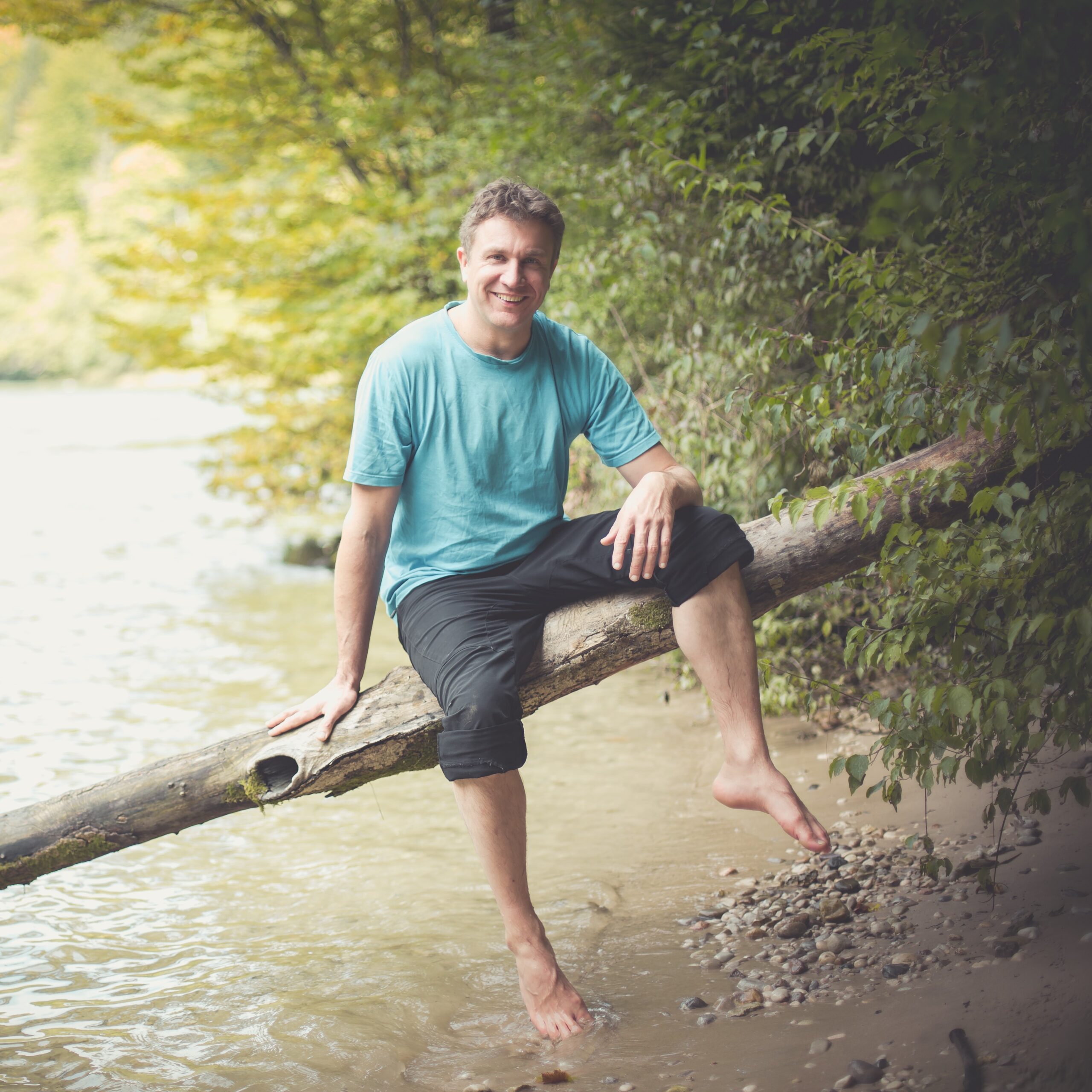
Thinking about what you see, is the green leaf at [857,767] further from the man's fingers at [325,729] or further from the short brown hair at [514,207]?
the short brown hair at [514,207]

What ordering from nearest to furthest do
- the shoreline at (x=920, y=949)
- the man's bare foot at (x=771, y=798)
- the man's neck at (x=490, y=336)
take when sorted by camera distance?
the shoreline at (x=920, y=949)
the man's bare foot at (x=771, y=798)
the man's neck at (x=490, y=336)

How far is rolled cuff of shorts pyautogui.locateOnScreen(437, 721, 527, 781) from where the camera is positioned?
7.80ft

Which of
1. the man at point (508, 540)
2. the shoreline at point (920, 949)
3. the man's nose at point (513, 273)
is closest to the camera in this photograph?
the shoreline at point (920, 949)

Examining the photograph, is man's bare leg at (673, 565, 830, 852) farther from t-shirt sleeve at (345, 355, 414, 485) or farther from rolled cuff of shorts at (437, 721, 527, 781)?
t-shirt sleeve at (345, 355, 414, 485)

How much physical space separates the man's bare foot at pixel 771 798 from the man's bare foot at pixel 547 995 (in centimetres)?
58

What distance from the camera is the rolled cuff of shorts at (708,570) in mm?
2529

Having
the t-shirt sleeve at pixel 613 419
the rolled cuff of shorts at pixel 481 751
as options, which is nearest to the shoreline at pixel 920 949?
the rolled cuff of shorts at pixel 481 751

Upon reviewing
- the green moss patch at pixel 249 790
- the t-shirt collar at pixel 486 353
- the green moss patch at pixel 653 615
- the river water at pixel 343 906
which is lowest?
the river water at pixel 343 906

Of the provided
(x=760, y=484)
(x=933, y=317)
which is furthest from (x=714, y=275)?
(x=933, y=317)

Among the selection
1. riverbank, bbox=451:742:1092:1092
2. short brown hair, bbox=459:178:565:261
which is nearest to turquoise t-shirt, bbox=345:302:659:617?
short brown hair, bbox=459:178:565:261

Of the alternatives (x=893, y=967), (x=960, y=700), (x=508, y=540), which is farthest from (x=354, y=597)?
(x=893, y=967)

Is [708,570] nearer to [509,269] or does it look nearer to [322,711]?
[509,269]

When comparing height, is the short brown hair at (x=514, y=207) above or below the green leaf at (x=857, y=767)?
above

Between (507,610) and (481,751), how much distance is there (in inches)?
17.7
